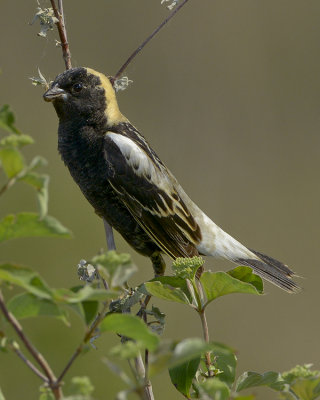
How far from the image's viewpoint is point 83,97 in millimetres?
3047

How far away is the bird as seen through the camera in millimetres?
2926

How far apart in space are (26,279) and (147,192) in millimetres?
2141

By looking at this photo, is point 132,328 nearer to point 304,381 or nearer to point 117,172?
point 304,381

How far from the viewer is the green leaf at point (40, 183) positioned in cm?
80

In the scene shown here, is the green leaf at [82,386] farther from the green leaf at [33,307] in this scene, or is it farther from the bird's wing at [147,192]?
the bird's wing at [147,192]

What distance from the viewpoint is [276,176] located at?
5.68m

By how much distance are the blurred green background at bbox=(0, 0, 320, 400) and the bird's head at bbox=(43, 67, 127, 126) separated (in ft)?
5.71

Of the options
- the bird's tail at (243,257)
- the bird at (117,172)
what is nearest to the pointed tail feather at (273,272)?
the bird's tail at (243,257)

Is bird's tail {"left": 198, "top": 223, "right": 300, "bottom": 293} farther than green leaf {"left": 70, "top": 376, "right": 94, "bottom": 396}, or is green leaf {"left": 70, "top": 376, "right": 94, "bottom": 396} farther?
bird's tail {"left": 198, "top": 223, "right": 300, "bottom": 293}

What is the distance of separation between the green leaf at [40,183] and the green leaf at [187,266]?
46 cm

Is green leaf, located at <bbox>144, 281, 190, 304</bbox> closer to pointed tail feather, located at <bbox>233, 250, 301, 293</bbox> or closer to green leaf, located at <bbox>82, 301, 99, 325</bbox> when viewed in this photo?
green leaf, located at <bbox>82, 301, 99, 325</bbox>

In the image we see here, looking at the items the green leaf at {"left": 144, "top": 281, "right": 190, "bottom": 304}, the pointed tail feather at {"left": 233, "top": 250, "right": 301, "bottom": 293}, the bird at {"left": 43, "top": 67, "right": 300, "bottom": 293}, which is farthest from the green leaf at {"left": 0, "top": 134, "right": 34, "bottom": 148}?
the pointed tail feather at {"left": 233, "top": 250, "right": 301, "bottom": 293}

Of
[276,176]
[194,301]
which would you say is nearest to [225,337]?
[276,176]

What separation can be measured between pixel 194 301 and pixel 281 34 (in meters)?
4.90
